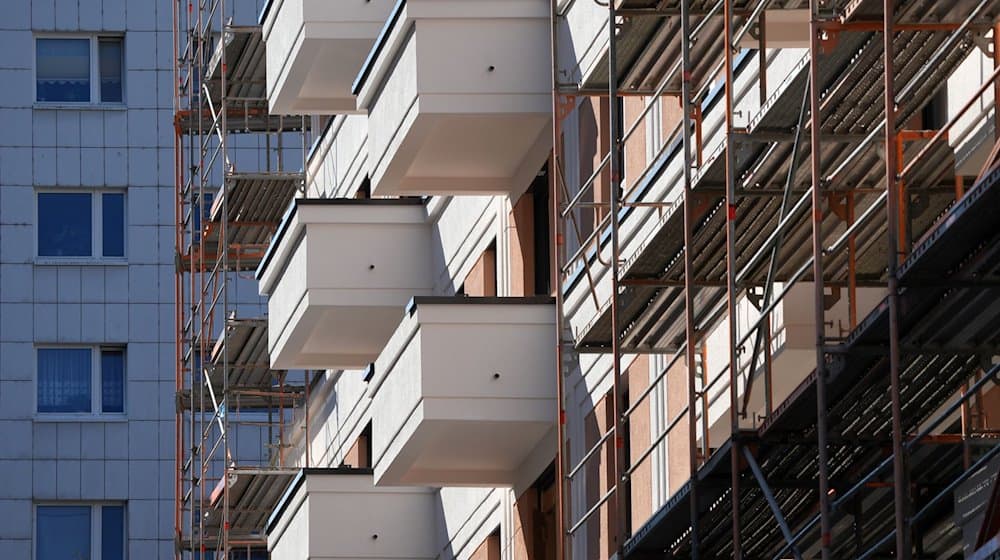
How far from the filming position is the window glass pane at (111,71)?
4091 centimetres

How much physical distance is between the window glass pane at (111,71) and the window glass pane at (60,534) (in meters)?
5.89

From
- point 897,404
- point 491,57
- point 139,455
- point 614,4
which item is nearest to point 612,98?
point 614,4

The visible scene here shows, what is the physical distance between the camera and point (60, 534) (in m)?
39.5

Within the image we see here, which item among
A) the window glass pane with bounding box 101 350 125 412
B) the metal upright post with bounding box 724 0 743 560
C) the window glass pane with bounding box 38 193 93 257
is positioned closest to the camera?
the metal upright post with bounding box 724 0 743 560

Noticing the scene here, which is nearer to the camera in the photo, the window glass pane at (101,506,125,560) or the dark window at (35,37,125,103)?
the window glass pane at (101,506,125,560)

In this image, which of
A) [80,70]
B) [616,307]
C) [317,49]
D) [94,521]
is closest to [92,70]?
[80,70]

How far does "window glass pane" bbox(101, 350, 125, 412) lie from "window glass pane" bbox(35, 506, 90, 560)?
1.62 meters

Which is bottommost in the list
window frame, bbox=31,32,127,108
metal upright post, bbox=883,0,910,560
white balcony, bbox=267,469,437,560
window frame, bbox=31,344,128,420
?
metal upright post, bbox=883,0,910,560

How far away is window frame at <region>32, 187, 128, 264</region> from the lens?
40438mm

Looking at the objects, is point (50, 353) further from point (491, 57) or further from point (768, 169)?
point (768, 169)

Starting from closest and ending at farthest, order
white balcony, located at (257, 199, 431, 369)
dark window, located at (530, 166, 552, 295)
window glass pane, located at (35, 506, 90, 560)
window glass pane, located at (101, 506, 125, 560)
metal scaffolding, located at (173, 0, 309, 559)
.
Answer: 1. dark window, located at (530, 166, 552, 295)
2. white balcony, located at (257, 199, 431, 369)
3. metal scaffolding, located at (173, 0, 309, 559)
4. window glass pane, located at (35, 506, 90, 560)
5. window glass pane, located at (101, 506, 125, 560)

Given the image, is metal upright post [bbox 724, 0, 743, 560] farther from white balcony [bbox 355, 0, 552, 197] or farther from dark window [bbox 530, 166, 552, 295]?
dark window [bbox 530, 166, 552, 295]

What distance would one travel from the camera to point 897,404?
9.43 metres

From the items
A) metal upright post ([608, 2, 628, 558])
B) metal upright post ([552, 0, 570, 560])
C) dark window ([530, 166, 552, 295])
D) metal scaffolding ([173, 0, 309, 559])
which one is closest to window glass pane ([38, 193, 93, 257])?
metal scaffolding ([173, 0, 309, 559])
